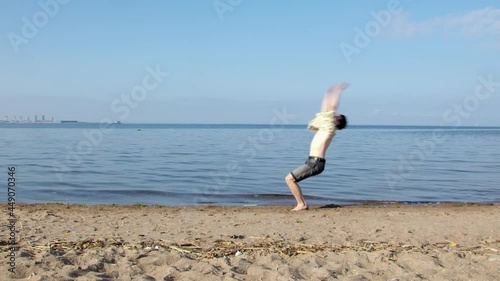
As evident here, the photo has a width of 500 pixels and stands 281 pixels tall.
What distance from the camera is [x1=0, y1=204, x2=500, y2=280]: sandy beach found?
16.1 feet

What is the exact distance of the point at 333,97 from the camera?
28.4 ft

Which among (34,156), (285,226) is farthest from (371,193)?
(34,156)

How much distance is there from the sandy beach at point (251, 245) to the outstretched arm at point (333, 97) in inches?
73.4

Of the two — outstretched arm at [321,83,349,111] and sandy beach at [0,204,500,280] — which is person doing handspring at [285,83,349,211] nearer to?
outstretched arm at [321,83,349,111]

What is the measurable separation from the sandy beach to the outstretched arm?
1864 millimetres

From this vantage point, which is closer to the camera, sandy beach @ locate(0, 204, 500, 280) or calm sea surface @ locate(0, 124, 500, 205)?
sandy beach @ locate(0, 204, 500, 280)

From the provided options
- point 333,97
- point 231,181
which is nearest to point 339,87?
point 333,97

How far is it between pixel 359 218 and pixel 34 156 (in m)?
18.7

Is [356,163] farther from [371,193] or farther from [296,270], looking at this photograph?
[296,270]

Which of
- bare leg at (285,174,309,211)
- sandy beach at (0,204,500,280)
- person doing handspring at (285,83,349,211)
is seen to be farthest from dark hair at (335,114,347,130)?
sandy beach at (0,204,500,280)

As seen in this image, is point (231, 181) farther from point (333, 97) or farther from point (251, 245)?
point (251, 245)

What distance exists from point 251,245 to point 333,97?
11.6ft

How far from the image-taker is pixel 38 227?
7.06 metres

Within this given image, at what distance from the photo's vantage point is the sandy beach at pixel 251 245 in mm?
4910
